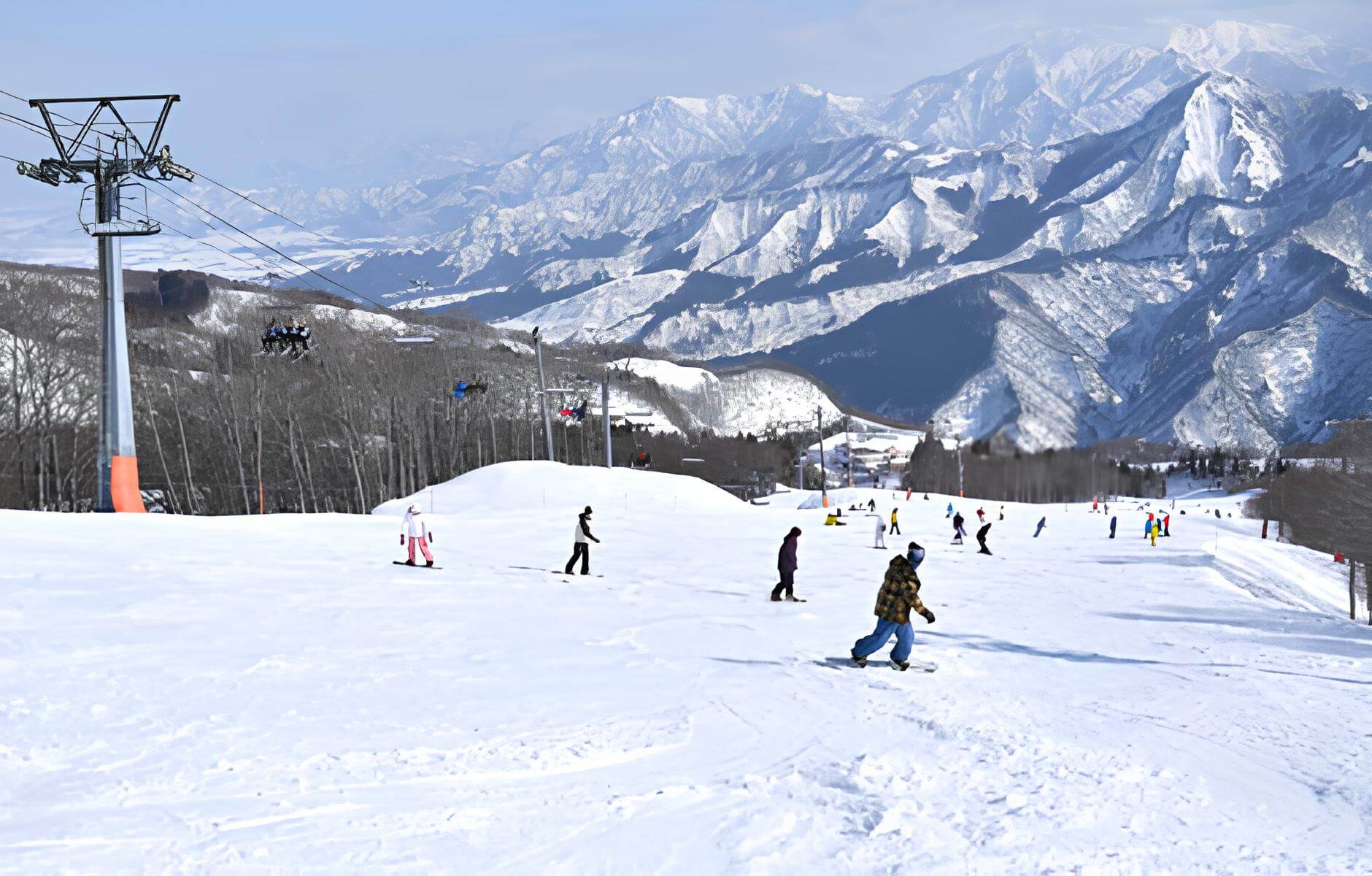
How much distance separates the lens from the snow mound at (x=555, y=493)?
54688mm

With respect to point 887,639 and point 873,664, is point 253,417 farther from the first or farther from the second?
point 887,639

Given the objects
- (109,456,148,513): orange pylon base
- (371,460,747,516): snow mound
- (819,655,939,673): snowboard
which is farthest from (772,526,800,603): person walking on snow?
(371,460,747,516): snow mound

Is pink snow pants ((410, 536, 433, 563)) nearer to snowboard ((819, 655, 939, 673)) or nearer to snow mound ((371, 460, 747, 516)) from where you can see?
snowboard ((819, 655, 939, 673))

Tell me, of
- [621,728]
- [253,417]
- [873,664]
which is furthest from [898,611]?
[253,417]

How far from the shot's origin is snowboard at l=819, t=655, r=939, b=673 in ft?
53.9

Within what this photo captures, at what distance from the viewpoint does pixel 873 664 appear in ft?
55.4

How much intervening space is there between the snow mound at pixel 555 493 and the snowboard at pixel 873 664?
33.4m

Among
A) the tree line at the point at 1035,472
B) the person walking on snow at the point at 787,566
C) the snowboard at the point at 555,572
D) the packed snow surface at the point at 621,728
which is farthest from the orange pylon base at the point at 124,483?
the tree line at the point at 1035,472

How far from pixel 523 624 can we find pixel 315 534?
15.9 metres

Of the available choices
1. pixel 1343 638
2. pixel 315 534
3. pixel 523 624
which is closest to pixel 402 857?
pixel 523 624

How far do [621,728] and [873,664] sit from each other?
5.74m

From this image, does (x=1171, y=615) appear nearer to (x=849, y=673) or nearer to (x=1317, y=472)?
(x=849, y=673)

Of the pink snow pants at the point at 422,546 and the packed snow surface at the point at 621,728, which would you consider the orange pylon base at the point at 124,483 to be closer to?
the packed snow surface at the point at 621,728

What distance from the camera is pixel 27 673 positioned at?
43.6ft
